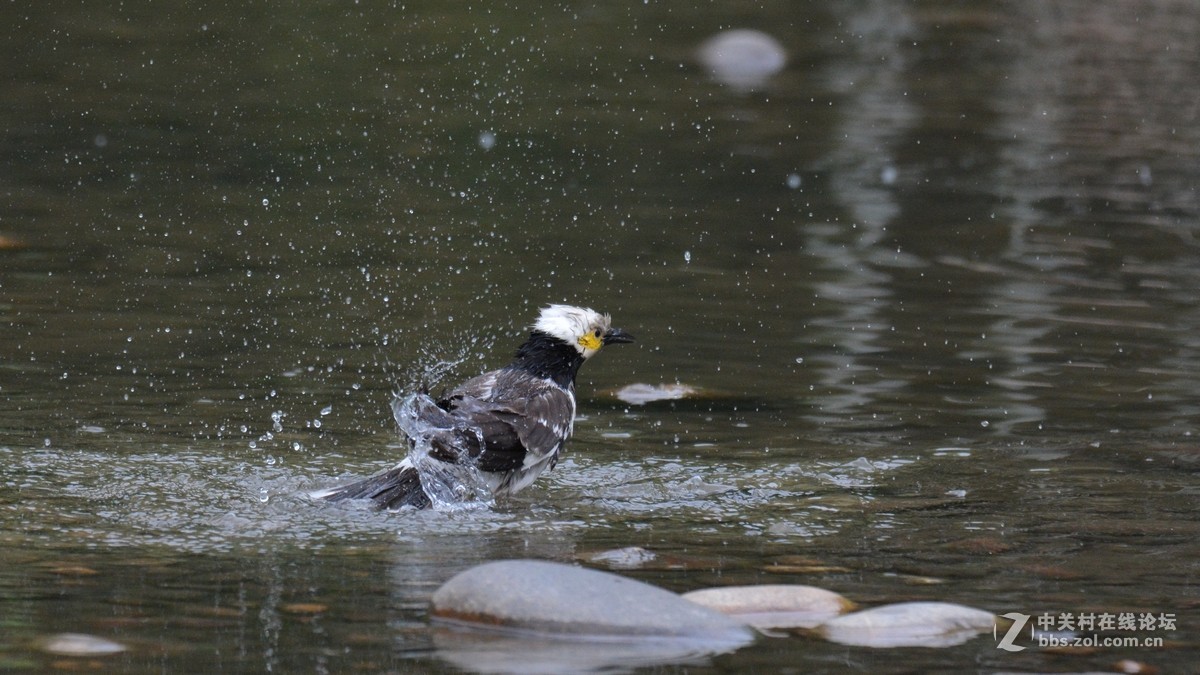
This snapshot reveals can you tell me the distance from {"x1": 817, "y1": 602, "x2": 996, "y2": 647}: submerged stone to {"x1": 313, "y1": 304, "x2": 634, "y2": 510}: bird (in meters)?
2.25

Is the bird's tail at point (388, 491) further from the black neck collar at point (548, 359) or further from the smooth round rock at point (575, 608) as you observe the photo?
the smooth round rock at point (575, 608)

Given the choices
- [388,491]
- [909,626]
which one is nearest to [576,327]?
[388,491]

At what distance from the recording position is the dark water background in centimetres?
624

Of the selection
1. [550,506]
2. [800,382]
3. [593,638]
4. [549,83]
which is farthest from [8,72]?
[593,638]

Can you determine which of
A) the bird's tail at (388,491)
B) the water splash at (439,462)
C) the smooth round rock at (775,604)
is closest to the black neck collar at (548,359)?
the water splash at (439,462)

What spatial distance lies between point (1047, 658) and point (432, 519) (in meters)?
2.65

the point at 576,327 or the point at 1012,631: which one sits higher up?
the point at 576,327

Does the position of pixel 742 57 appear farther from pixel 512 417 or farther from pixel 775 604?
pixel 775 604

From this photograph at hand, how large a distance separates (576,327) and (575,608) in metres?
3.14

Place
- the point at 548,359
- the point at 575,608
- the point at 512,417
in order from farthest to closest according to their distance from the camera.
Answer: the point at 548,359, the point at 512,417, the point at 575,608

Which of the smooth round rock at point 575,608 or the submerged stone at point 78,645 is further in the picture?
the smooth round rock at point 575,608

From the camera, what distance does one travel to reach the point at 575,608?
541 centimetres

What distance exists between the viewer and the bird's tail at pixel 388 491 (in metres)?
7.20

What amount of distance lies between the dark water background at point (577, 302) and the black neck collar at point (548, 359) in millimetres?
368
